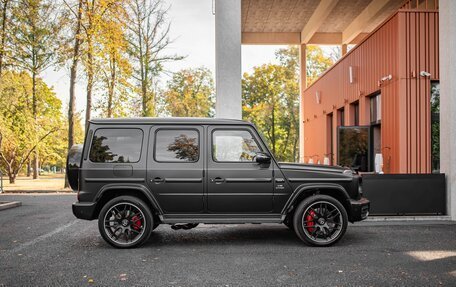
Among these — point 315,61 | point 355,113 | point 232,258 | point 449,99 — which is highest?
point 315,61

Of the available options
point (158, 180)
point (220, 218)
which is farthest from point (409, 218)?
point (158, 180)

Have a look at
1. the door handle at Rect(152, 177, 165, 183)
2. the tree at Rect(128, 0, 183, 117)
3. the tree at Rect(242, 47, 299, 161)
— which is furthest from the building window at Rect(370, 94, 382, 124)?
the tree at Rect(242, 47, 299, 161)

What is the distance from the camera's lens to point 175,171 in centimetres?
688

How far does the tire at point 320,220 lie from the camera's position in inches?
271

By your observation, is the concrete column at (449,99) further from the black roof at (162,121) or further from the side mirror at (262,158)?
the black roof at (162,121)

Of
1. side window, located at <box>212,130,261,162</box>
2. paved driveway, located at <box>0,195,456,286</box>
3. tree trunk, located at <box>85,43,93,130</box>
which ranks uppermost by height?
tree trunk, located at <box>85,43,93,130</box>

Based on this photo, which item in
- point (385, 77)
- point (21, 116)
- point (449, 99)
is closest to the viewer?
point (449, 99)

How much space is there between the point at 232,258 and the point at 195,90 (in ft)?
122

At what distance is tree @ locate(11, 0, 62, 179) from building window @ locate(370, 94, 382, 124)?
15.7 m

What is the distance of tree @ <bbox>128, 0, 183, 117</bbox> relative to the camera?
1023 inches

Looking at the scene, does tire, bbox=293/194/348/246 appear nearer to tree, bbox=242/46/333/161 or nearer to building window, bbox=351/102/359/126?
building window, bbox=351/102/359/126

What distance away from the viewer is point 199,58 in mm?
41750

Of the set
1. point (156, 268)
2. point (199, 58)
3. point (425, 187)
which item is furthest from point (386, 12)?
point (199, 58)

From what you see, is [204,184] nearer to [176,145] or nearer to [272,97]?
[176,145]
